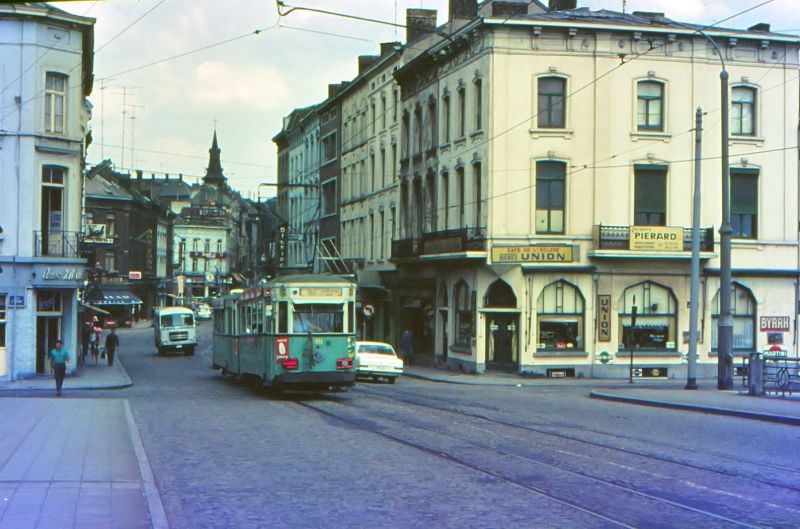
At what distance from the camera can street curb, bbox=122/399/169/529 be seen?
1080 centimetres

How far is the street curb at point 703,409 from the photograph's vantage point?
22.8 m

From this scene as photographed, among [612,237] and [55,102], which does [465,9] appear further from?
[55,102]

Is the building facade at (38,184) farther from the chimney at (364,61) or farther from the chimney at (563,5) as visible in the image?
the chimney at (364,61)

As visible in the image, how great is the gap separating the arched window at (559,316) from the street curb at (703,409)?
10035 millimetres

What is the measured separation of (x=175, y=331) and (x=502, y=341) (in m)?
26.5

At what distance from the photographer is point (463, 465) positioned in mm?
15586

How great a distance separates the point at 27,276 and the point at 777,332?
2809cm

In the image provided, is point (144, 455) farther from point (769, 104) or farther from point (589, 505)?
point (769, 104)

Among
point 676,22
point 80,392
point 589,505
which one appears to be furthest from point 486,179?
point 589,505

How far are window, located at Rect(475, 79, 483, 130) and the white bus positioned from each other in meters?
26.7

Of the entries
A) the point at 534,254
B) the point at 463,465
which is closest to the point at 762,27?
the point at 534,254

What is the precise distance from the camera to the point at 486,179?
42.8 meters

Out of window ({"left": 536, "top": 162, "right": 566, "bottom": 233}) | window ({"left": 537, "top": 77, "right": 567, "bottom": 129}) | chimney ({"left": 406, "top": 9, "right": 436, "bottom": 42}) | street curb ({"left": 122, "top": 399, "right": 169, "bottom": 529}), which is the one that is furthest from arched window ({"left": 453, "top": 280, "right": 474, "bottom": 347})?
street curb ({"left": 122, "top": 399, "right": 169, "bottom": 529})

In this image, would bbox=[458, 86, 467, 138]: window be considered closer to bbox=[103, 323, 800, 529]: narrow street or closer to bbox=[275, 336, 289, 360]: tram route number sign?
bbox=[103, 323, 800, 529]: narrow street
